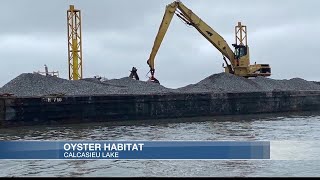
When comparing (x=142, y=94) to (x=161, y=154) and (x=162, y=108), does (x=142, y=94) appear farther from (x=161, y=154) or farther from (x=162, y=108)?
(x=161, y=154)

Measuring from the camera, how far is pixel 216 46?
35.7m

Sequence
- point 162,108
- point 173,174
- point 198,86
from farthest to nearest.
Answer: point 198,86 → point 162,108 → point 173,174

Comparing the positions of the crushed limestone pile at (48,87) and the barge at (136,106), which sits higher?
the crushed limestone pile at (48,87)

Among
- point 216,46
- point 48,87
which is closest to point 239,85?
point 216,46

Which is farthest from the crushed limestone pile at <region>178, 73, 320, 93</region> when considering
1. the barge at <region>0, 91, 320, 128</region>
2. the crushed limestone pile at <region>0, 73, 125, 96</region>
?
the crushed limestone pile at <region>0, 73, 125, 96</region>

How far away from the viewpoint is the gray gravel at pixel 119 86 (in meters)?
25.8

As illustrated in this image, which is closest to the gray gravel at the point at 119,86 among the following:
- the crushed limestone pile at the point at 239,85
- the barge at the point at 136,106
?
the crushed limestone pile at the point at 239,85

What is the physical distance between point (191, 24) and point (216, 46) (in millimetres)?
3015

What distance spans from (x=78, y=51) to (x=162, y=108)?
1521 cm

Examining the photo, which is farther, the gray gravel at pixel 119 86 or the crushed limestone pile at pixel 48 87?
the gray gravel at pixel 119 86

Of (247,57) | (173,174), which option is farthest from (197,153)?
(247,57)

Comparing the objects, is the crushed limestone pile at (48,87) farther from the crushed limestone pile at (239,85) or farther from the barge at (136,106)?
the crushed limestone pile at (239,85)

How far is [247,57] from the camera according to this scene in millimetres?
36250

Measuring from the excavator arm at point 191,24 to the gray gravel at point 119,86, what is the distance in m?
2.82
